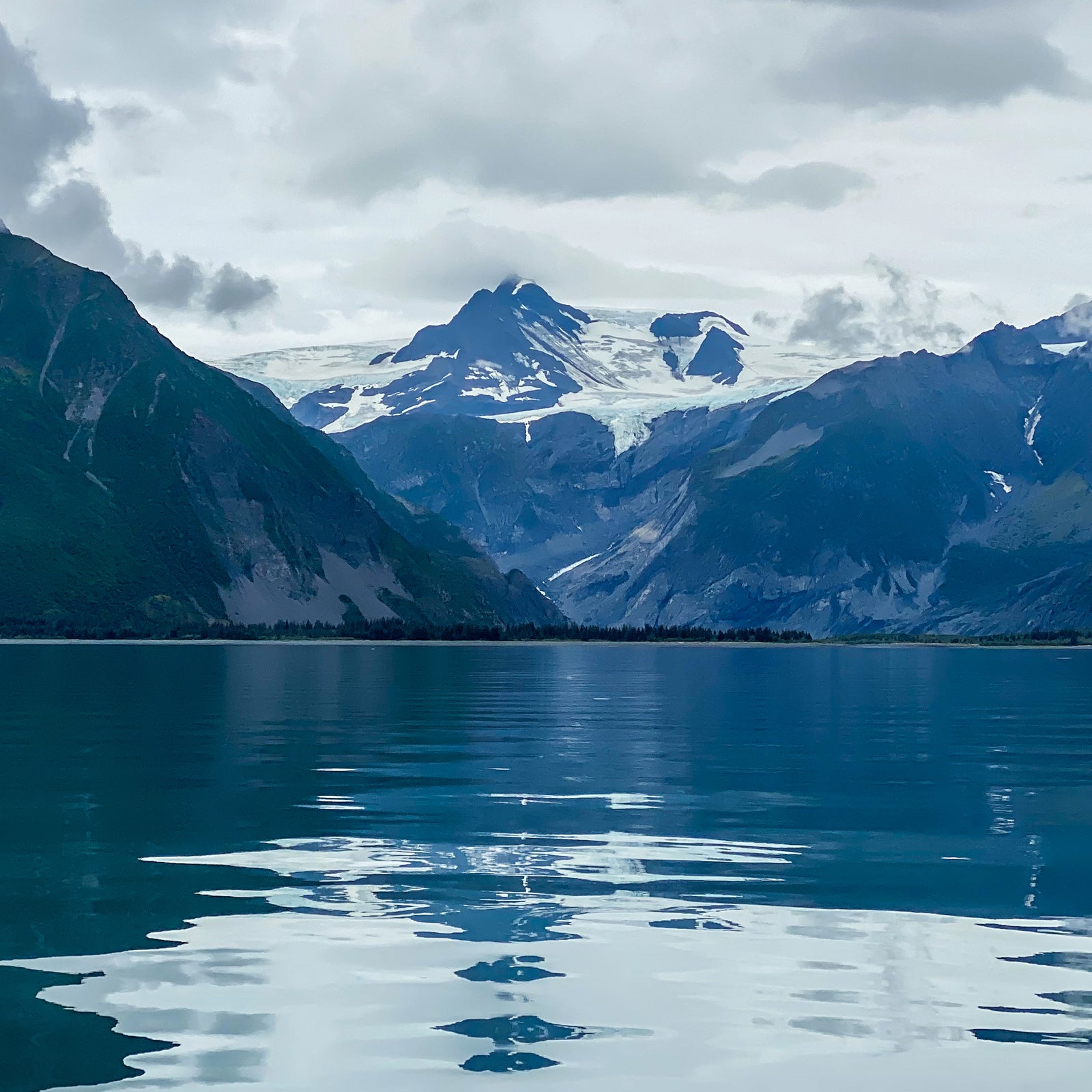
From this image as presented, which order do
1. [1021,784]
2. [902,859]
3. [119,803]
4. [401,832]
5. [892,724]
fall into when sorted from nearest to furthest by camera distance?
[902,859] → [401,832] → [119,803] → [1021,784] → [892,724]

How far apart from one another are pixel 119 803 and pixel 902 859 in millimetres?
34451

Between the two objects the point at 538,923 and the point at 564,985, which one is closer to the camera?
the point at 564,985

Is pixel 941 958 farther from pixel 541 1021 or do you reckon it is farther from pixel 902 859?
pixel 902 859

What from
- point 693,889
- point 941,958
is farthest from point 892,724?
point 941,958

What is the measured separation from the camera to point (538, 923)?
46.1 m

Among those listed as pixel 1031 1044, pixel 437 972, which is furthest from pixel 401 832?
pixel 1031 1044

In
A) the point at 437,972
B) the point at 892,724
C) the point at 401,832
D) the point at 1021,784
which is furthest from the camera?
the point at 892,724

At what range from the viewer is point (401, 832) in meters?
65.2

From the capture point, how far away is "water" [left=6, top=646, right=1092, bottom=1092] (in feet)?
110

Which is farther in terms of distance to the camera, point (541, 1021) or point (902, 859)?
point (902, 859)

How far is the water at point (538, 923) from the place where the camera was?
1321 inches

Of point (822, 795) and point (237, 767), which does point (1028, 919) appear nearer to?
point (822, 795)

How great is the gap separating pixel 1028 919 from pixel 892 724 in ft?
317

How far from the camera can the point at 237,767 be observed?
90188 millimetres
